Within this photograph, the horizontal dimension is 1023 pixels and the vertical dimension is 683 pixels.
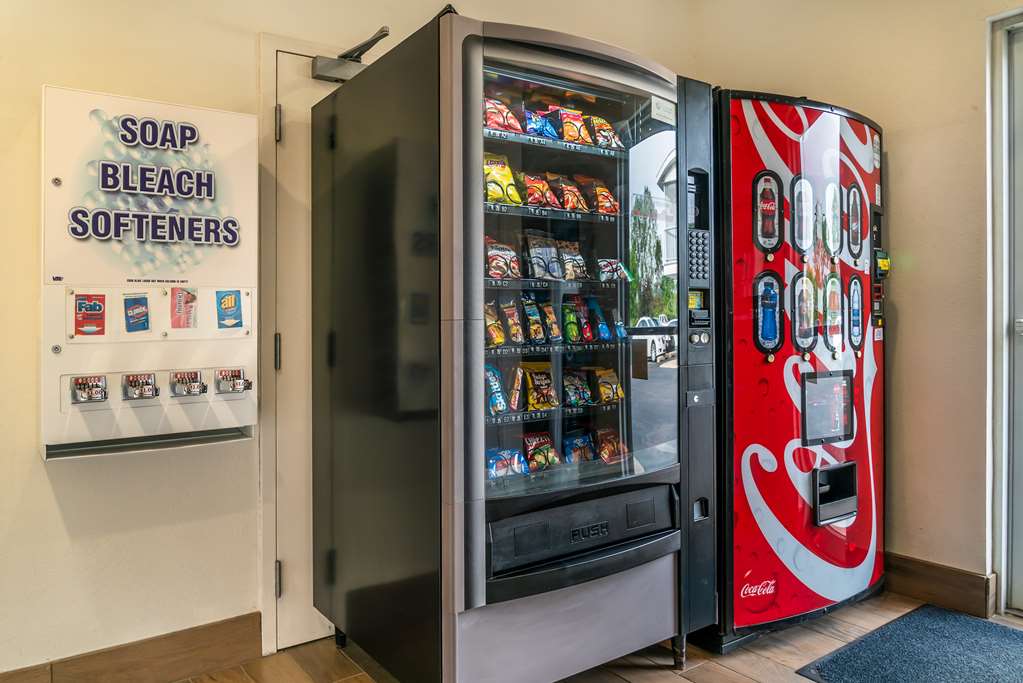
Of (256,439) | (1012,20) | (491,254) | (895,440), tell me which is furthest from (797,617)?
(1012,20)

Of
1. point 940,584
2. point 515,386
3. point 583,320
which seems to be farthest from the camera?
point 940,584

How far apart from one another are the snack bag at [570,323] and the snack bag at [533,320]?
91 mm

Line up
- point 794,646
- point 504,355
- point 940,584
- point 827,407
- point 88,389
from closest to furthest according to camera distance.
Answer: point 88,389, point 504,355, point 794,646, point 827,407, point 940,584

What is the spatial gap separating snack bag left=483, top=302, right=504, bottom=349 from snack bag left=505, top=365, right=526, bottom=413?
0.16 meters

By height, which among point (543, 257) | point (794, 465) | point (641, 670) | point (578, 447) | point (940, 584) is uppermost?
point (543, 257)

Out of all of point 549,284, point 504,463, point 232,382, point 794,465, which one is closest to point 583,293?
point 549,284

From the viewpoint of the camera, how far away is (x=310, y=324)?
2434mm

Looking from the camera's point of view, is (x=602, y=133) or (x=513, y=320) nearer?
(x=513, y=320)

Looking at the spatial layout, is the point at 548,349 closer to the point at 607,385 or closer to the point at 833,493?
the point at 607,385

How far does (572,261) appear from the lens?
7.07 feet

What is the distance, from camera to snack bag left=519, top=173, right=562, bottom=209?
6.62 ft

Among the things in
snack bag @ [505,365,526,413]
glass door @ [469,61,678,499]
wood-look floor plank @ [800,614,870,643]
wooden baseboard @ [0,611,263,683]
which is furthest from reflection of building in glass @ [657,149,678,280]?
wooden baseboard @ [0,611,263,683]

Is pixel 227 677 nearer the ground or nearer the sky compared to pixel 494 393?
nearer the ground

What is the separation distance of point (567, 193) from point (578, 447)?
2.62 feet
